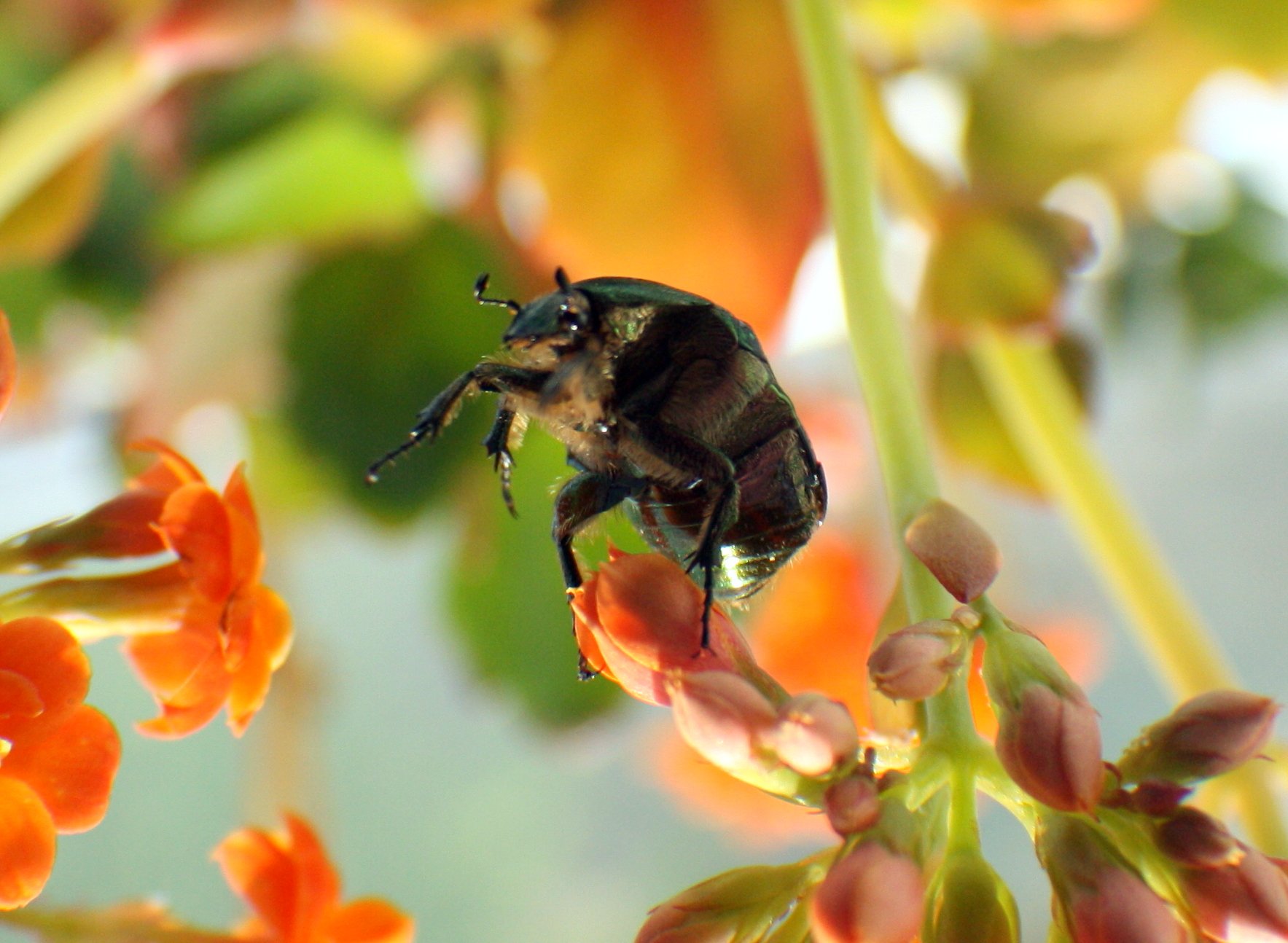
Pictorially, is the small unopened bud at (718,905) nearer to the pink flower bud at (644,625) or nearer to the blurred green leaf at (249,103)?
the pink flower bud at (644,625)

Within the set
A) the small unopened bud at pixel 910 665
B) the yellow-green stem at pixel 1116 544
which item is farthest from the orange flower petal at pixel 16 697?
the yellow-green stem at pixel 1116 544

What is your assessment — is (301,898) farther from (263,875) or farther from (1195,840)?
(1195,840)

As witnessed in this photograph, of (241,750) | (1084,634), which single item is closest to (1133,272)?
(1084,634)

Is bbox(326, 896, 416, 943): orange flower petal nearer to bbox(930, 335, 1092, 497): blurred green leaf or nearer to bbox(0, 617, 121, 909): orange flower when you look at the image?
bbox(0, 617, 121, 909): orange flower

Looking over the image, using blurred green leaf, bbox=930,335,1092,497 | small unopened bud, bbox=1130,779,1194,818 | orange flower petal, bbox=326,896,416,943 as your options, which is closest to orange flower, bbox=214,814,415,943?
orange flower petal, bbox=326,896,416,943

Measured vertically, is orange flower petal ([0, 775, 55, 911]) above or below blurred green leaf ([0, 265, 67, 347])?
below

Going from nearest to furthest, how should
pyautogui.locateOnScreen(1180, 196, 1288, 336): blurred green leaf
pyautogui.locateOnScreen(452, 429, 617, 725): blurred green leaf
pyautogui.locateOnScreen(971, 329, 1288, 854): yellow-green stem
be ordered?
1. pyautogui.locateOnScreen(971, 329, 1288, 854): yellow-green stem
2. pyautogui.locateOnScreen(452, 429, 617, 725): blurred green leaf
3. pyautogui.locateOnScreen(1180, 196, 1288, 336): blurred green leaf
